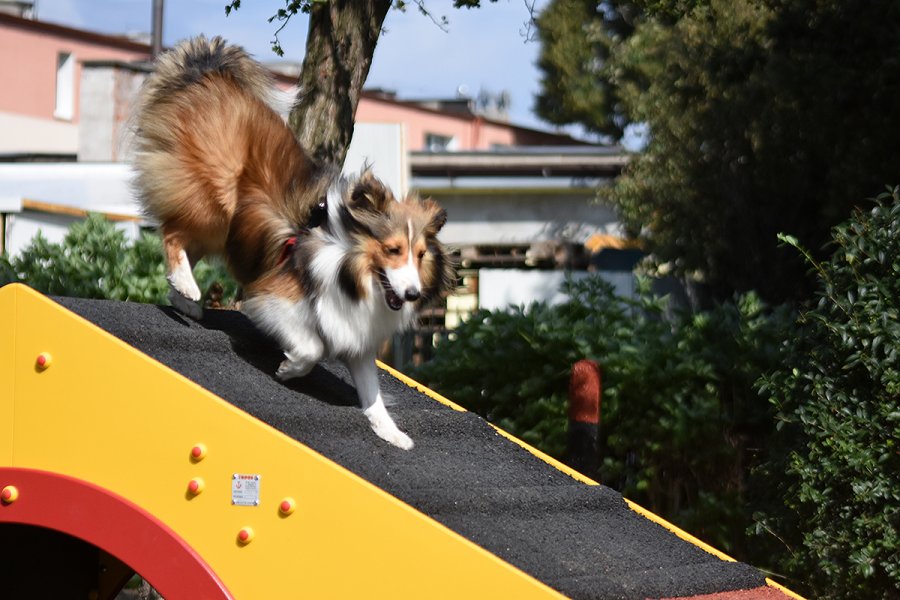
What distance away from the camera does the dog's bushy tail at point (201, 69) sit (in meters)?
5.23

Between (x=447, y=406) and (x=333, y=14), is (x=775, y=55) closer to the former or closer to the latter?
(x=333, y=14)

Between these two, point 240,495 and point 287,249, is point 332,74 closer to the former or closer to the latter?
point 287,249

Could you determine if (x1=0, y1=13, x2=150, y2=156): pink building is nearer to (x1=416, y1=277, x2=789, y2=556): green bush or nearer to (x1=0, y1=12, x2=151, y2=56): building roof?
(x1=0, y1=12, x2=151, y2=56): building roof

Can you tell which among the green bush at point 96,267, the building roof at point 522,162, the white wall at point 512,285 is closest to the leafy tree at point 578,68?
the building roof at point 522,162

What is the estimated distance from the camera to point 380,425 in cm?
466

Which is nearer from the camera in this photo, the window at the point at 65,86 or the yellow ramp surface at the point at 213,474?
the yellow ramp surface at the point at 213,474

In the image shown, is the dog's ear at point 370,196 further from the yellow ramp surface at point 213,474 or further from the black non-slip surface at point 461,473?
the yellow ramp surface at point 213,474

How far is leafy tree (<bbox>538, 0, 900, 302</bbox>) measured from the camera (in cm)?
1075

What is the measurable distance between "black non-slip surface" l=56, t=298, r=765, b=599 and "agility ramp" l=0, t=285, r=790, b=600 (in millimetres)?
12

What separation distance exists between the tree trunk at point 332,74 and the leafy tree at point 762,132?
2062 mm

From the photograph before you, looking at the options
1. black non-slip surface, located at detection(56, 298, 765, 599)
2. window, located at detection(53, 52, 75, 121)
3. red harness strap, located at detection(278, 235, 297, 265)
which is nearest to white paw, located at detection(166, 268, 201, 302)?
black non-slip surface, located at detection(56, 298, 765, 599)

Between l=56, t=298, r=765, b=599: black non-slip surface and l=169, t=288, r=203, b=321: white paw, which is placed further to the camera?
l=169, t=288, r=203, b=321: white paw

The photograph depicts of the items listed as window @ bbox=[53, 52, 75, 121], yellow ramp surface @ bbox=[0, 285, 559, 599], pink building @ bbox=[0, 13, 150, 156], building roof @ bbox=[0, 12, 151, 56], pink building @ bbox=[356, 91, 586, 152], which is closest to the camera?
yellow ramp surface @ bbox=[0, 285, 559, 599]

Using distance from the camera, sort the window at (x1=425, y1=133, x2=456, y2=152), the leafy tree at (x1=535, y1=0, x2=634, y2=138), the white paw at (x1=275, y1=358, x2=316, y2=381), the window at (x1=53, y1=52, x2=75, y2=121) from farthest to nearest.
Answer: the window at (x1=425, y1=133, x2=456, y2=152) < the leafy tree at (x1=535, y1=0, x2=634, y2=138) < the window at (x1=53, y1=52, x2=75, y2=121) < the white paw at (x1=275, y1=358, x2=316, y2=381)
